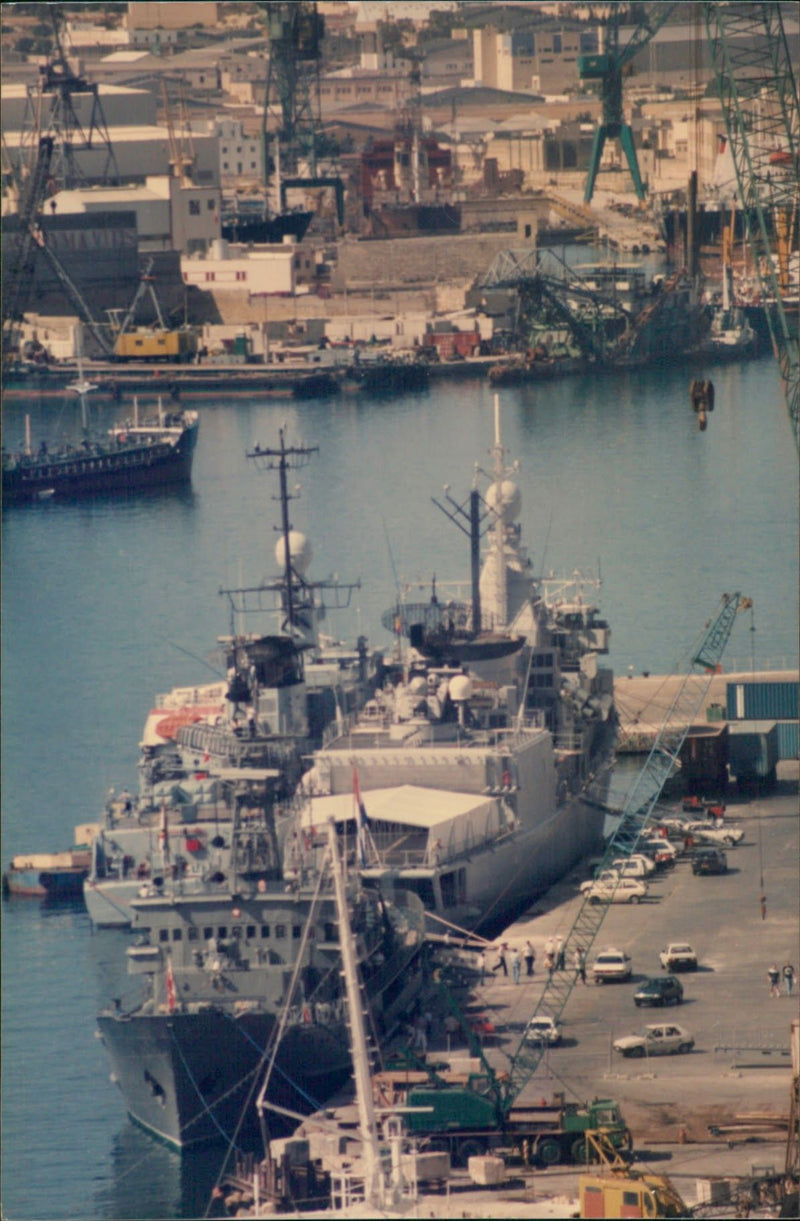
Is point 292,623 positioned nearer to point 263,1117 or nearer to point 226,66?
point 263,1117

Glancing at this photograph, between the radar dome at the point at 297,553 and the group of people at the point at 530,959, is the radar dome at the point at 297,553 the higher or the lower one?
the higher one

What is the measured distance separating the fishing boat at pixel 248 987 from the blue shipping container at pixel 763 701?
196 inches

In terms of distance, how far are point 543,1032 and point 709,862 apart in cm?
298

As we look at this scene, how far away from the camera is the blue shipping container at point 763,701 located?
17266mm

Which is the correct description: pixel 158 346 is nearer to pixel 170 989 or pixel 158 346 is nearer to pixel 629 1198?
pixel 170 989

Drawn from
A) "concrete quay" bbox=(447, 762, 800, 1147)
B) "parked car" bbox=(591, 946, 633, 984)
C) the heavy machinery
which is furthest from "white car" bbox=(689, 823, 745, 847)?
the heavy machinery

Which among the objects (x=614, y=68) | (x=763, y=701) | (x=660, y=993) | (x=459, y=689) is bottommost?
(x=660, y=993)

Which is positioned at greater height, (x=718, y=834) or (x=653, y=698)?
(x=653, y=698)

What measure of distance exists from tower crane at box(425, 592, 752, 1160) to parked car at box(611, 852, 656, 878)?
0.07 meters

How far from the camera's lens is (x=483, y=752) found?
47.0 feet

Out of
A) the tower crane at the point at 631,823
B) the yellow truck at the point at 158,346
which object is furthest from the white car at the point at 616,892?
the yellow truck at the point at 158,346

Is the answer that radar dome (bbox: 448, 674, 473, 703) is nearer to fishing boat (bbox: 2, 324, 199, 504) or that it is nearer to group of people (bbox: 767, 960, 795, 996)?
group of people (bbox: 767, 960, 795, 996)

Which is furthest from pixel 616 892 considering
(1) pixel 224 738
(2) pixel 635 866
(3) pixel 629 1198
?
(3) pixel 629 1198

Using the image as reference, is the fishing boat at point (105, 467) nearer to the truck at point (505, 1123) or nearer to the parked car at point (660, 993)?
the parked car at point (660, 993)
